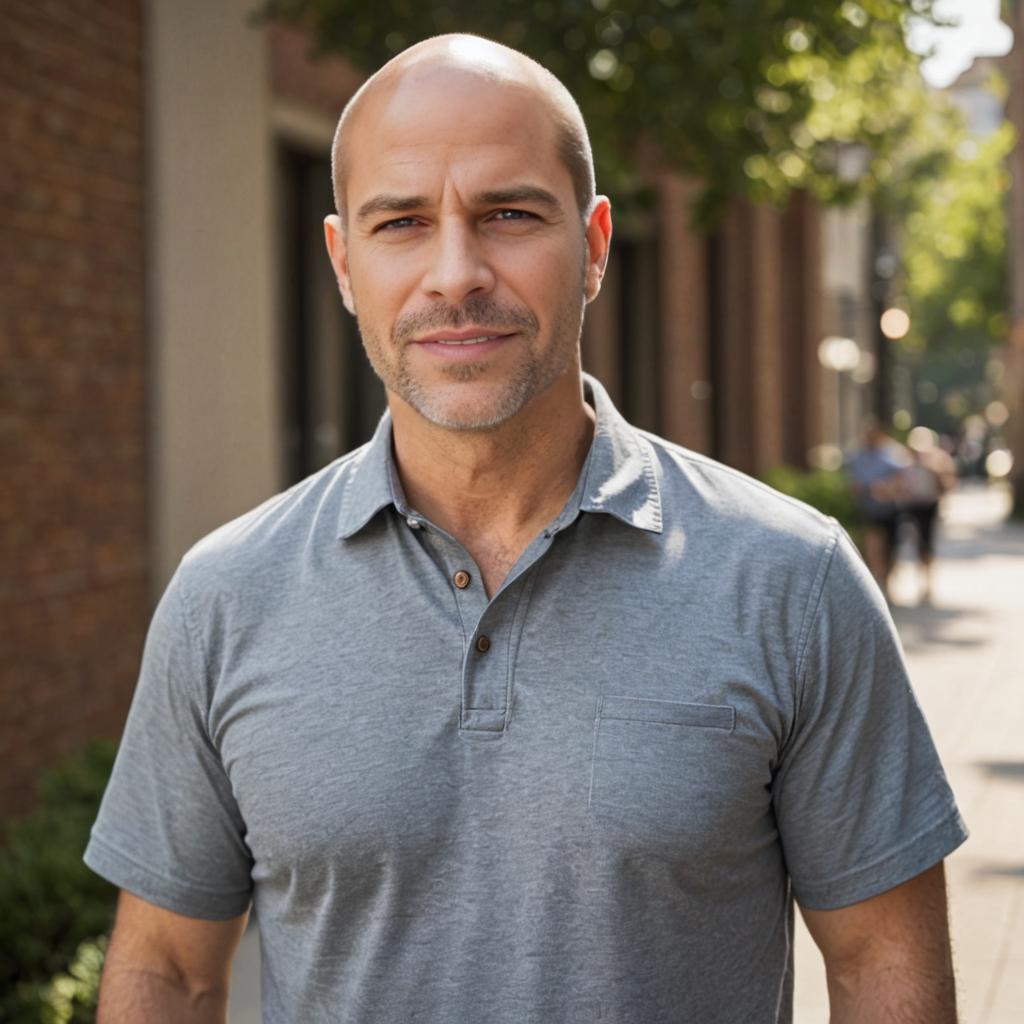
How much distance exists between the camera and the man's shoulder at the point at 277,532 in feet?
7.64

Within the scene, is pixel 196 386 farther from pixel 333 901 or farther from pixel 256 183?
pixel 333 901

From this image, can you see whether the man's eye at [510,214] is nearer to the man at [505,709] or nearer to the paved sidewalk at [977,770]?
the man at [505,709]

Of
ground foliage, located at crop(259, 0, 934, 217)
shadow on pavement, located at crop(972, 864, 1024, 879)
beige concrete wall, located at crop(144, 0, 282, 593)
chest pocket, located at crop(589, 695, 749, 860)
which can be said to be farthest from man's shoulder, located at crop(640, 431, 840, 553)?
beige concrete wall, located at crop(144, 0, 282, 593)

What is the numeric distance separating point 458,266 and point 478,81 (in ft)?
0.80

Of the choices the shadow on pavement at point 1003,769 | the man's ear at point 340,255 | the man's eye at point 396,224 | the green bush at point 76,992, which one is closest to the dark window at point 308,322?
the shadow on pavement at point 1003,769

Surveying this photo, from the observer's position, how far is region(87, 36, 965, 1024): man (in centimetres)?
212

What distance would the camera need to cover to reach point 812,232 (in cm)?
2459

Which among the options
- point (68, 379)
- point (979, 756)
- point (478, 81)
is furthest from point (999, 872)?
point (478, 81)

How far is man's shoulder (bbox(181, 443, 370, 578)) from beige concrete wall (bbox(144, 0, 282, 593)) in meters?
5.52

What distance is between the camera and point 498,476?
231cm

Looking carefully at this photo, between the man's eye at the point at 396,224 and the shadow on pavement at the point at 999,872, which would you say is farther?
the shadow on pavement at the point at 999,872

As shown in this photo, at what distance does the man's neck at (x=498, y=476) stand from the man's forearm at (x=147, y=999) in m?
0.69

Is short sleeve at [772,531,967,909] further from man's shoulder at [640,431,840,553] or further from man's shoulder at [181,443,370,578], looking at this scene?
man's shoulder at [181,443,370,578]

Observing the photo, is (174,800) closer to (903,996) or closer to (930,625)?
(903,996)
